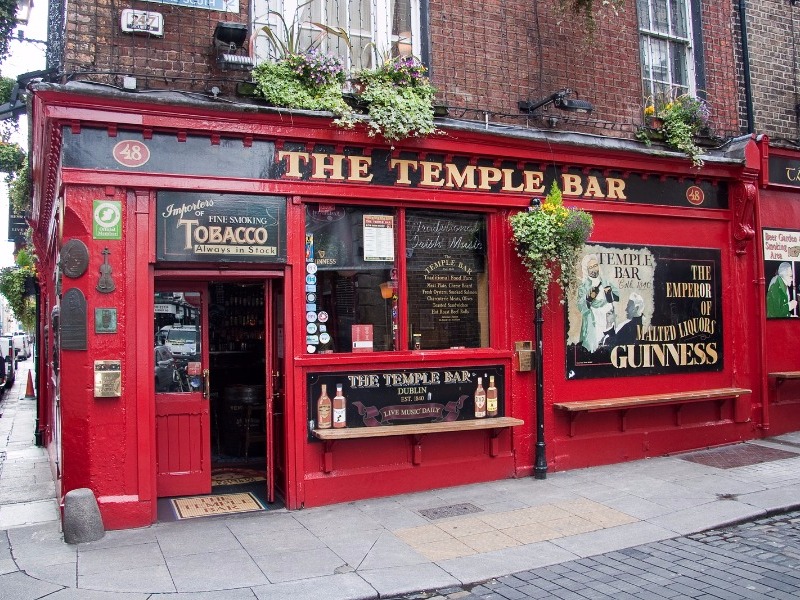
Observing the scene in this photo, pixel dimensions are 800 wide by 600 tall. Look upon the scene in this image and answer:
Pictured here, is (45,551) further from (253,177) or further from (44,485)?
(253,177)

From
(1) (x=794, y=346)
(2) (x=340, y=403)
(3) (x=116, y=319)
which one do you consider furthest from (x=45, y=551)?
(1) (x=794, y=346)

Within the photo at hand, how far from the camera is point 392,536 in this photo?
6.34 metres

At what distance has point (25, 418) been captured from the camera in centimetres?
1606

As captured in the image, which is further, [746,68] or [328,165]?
[746,68]

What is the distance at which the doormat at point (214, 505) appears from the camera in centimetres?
711

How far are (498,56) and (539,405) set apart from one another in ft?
14.5

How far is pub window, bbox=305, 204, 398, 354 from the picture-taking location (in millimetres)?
7652

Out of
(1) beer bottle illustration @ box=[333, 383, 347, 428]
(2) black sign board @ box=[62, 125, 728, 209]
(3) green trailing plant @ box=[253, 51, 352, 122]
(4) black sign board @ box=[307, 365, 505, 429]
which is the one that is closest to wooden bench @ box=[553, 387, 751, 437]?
(4) black sign board @ box=[307, 365, 505, 429]

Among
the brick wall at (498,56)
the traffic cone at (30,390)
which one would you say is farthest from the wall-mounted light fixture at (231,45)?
the traffic cone at (30,390)

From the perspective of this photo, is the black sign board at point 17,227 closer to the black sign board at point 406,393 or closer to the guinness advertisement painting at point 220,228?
the guinness advertisement painting at point 220,228

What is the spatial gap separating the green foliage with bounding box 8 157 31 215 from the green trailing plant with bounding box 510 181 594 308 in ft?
30.3

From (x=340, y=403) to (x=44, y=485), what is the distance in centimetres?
419

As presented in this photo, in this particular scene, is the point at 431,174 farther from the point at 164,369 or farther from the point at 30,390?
the point at 30,390

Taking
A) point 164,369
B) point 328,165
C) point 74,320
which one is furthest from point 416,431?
point 74,320
